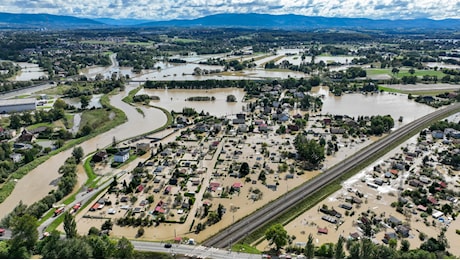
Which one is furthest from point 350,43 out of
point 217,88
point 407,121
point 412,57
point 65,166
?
point 65,166

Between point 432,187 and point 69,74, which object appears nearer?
point 432,187

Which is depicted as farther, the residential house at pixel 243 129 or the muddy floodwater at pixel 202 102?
the muddy floodwater at pixel 202 102

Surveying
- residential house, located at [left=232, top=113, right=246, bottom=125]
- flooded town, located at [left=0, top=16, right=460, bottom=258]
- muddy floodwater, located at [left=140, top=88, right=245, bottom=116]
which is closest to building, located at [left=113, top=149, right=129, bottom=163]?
flooded town, located at [left=0, top=16, right=460, bottom=258]

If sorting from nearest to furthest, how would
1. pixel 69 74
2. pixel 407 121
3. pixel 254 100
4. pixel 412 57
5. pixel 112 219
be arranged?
pixel 112 219 → pixel 407 121 → pixel 254 100 → pixel 69 74 → pixel 412 57

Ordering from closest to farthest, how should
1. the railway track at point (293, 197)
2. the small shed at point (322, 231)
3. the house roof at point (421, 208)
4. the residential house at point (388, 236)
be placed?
1. the residential house at point (388, 236)
2. the railway track at point (293, 197)
3. the small shed at point (322, 231)
4. the house roof at point (421, 208)

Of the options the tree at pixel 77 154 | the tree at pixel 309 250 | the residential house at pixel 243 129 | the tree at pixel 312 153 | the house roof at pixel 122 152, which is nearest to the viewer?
the tree at pixel 309 250

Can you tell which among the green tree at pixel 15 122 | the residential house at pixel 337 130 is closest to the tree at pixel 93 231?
the green tree at pixel 15 122

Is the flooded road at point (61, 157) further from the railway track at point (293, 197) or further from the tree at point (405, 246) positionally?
the tree at point (405, 246)

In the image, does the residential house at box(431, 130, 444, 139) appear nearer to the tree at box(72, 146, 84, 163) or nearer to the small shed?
the small shed

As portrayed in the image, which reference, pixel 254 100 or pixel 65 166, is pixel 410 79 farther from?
pixel 65 166
